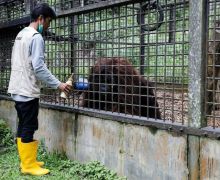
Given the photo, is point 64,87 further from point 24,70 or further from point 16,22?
point 16,22

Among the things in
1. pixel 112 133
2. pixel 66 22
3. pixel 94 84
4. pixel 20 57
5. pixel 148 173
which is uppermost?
pixel 66 22

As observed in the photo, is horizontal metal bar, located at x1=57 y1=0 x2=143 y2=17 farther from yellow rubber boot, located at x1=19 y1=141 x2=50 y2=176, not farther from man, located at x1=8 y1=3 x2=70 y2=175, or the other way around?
yellow rubber boot, located at x1=19 y1=141 x2=50 y2=176

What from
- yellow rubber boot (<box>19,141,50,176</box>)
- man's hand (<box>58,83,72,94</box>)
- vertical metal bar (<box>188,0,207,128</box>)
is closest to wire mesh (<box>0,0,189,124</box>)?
man's hand (<box>58,83,72,94</box>)

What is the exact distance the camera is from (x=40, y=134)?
621 centimetres

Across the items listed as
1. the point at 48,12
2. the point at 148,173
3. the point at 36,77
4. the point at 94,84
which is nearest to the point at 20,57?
the point at 36,77

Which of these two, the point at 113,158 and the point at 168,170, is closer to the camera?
the point at 168,170

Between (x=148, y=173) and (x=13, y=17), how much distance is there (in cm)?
423

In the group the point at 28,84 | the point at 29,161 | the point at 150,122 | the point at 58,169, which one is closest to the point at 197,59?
the point at 150,122

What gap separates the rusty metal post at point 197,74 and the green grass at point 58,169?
3.55 ft

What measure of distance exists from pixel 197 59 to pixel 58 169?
7.96 feet

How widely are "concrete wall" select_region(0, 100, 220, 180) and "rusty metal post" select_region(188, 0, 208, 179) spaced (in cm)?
3

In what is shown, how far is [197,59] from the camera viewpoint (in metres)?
3.85

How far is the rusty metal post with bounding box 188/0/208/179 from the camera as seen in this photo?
150 inches

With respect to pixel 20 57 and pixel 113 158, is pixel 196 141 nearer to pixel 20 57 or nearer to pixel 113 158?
pixel 113 158
